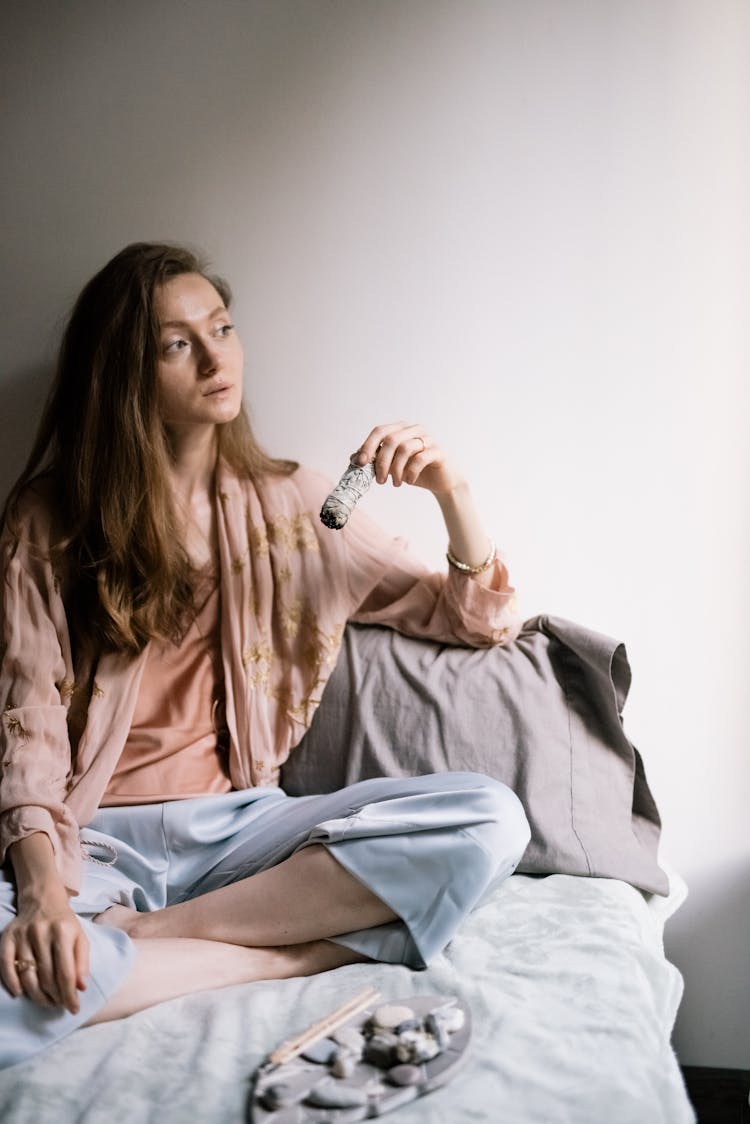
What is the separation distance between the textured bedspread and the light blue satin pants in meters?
0.04

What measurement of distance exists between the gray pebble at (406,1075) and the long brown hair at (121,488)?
0.75 metres

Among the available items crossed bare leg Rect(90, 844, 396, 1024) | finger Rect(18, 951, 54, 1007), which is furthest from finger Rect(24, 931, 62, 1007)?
crossed bare leg Rect(90, 844, 396, 1024)

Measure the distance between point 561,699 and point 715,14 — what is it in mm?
1067

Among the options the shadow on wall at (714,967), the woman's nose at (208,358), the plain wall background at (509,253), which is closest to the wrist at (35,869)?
the woman's nose at (208,358)

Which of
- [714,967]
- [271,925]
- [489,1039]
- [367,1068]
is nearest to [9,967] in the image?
[271,925]

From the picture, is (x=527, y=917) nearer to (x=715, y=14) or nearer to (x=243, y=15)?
(x=715, y=14)

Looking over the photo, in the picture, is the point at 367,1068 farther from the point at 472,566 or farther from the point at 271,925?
the point at 472,566

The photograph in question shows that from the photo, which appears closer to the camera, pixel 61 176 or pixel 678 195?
pixel 678 195

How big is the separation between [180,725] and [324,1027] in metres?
0.59

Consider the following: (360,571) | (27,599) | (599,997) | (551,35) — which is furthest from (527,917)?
(551,35)

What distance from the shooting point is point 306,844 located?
4.53ft

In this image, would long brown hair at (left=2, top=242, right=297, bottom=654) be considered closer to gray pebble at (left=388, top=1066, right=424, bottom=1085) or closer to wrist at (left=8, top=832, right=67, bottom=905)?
wrist at (left=8, top=832, right=67, bottom=905)

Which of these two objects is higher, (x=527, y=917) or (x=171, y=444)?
(x=171, y=444)

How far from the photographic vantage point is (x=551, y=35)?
1.71m
